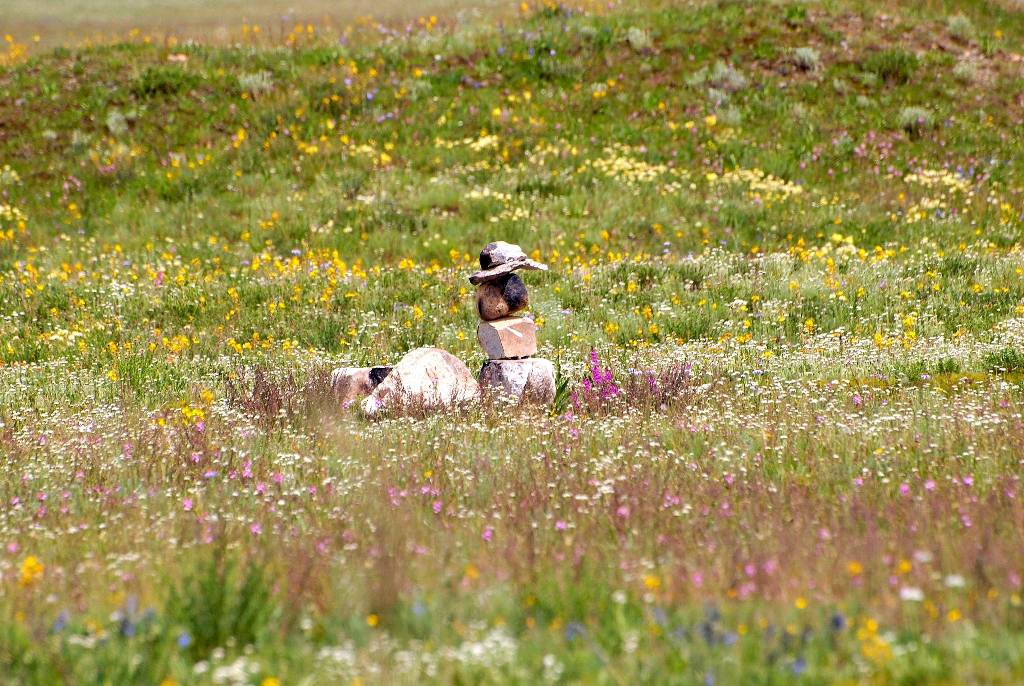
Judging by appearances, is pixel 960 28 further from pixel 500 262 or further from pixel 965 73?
pixel 500 262

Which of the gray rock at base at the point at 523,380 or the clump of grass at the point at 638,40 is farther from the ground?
the clump of grass at the point at 638,40

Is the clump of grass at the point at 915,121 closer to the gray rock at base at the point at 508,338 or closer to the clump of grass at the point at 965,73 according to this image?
the clump of grass at the point at 965,73

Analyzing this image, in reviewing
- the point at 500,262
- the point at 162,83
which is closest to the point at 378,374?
the point at 500,262

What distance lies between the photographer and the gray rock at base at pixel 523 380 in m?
7.68

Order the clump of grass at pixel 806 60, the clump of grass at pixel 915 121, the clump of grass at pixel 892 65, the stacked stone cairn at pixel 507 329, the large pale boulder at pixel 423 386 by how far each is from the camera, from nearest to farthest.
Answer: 1. the large pale boulder at pixel 423 386
2. the stacked stone cairn at pixel 507 329
3. the clump of grass at pixel 915 121
4. the clump of grass at pixel 892 65
5. the clump of grass at pixel 806 60

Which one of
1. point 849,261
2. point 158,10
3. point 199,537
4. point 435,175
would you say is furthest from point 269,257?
point 158,10

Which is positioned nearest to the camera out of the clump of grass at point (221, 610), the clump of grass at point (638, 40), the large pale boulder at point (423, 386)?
the clump of grass at point (221, 610)

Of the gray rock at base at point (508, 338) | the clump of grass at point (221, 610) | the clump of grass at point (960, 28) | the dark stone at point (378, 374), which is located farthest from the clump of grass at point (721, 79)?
the clump of grass at point (221, 610)

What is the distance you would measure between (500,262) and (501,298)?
1.00 feet

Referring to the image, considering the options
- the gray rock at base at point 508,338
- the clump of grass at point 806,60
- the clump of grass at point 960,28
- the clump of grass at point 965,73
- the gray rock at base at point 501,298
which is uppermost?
the clump of grass at point 960,28

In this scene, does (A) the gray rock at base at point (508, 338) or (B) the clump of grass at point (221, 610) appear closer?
(B) the clump of grass at point (221, 610)

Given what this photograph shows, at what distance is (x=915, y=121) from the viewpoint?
18516 millimetres

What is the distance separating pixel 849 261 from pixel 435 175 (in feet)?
25.0

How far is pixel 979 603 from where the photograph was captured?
3178mm
